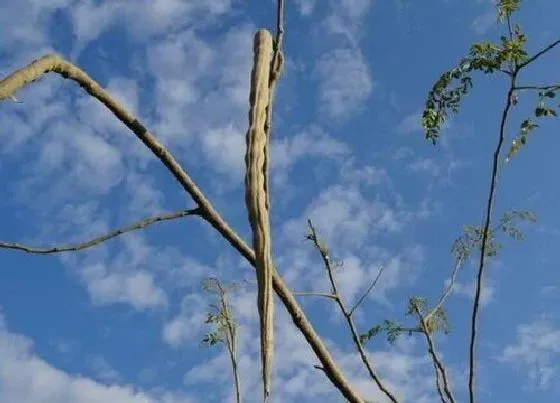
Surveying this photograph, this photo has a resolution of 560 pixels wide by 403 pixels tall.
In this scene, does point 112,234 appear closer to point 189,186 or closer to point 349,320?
point 189,186

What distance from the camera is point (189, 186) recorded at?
1.18 m

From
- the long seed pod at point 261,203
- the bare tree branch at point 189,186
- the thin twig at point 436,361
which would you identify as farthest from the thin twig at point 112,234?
the thin twig at point 436,361

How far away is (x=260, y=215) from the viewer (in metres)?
0.61

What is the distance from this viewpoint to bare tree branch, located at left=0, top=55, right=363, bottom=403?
0.99 m

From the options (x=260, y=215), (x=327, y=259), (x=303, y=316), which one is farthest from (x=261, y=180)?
(x=327, y=259)

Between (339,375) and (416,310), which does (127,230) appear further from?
(416,310)

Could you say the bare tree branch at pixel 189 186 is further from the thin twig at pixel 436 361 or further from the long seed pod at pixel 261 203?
the thin twig at pixel 436 361

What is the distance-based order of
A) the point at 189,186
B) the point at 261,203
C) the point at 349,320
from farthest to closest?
1. the point at 349,320
2. the point at 189,186
3. the point at 261,203

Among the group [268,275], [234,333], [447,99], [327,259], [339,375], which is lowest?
[268,275]

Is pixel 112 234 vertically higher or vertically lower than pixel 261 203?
higher

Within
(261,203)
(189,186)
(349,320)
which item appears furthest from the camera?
(349,320)

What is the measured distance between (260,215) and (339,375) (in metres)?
0.77

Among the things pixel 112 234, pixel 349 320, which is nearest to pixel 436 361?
pixel 349 320

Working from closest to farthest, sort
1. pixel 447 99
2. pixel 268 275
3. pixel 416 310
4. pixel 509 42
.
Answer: pixel 268 275 → pixel 509 42 → pixel 447 99 → pixel 416 310
